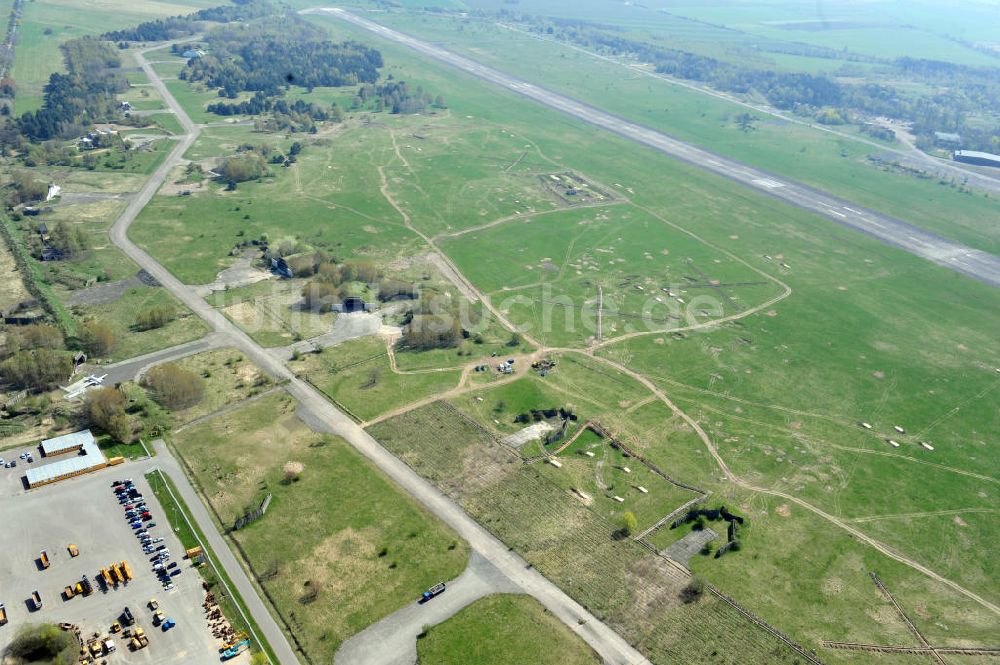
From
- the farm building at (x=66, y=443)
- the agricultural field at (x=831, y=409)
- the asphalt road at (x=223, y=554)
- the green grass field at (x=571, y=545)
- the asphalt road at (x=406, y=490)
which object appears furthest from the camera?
the farm building at (x=66, y=443)

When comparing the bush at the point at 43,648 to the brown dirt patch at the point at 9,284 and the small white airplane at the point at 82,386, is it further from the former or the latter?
the brown dirt patch at the point at 9,284

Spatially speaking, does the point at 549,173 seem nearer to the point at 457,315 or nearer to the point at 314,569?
the point at 457,315

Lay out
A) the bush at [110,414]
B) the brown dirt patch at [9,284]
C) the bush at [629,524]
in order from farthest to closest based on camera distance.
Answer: the brown dirt patch at [9,284], the bush at [110,414], the bush at [629,524]

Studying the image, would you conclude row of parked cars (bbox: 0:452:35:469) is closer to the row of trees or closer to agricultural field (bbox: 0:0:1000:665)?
the row of trees

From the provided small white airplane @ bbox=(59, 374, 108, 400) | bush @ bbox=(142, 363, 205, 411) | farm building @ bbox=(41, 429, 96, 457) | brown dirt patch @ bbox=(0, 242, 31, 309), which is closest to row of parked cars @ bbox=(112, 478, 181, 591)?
farm building @ bbox=(41, 429, 96, 457)

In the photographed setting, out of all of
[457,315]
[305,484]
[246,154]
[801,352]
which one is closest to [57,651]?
[305,484]

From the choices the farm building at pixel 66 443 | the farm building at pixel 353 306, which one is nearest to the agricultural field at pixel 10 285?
the farm building at pixel 66 443
